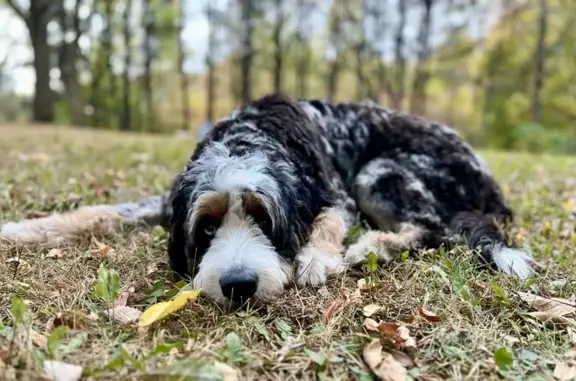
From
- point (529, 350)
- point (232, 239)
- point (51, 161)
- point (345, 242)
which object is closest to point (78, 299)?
point (232, 239)

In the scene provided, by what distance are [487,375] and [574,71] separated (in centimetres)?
3302

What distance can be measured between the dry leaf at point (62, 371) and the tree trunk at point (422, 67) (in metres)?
33.0

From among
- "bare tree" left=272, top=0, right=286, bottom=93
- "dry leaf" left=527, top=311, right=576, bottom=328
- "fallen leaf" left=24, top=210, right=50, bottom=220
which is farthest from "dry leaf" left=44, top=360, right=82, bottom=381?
"bare tree" left=272, top=0, right=286, bottom=93

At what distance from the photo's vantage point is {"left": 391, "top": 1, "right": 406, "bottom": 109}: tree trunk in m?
33.9

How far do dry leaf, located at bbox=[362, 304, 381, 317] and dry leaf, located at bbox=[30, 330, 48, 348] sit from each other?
5.42 ft

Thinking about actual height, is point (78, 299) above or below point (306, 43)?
below

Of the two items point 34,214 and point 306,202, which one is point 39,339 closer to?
point 306,202

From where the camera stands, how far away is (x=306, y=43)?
122 ft

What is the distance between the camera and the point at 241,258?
3230 mm

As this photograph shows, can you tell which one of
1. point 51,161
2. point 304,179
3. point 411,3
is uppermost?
point 411,3

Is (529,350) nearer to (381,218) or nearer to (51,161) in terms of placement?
(381,218)

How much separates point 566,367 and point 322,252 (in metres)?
1.75

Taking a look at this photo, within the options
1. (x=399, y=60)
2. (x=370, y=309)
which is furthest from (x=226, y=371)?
(x=399, y=60)

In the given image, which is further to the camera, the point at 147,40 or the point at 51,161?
the point at 147,40
